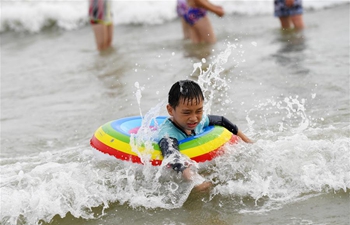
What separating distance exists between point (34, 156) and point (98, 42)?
6.02 metres

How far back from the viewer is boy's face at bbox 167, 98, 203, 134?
4.69 m

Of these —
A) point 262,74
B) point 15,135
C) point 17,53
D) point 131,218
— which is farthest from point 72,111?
point 17,53

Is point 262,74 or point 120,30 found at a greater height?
point 262,74

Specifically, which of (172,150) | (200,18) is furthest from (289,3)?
(172,150)

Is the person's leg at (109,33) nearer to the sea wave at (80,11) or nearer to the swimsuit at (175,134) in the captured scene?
the sea wave at (80,11)

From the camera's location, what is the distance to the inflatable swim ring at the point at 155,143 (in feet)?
15.8

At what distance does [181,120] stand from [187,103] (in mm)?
192

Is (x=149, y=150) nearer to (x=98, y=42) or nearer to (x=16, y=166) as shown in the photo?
(x=16, y=166)

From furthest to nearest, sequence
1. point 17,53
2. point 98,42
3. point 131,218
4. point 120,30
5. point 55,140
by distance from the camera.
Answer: point 120,30, point 17,53, point 98,42, point 55,140, point 131,218

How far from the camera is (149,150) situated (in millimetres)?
4875

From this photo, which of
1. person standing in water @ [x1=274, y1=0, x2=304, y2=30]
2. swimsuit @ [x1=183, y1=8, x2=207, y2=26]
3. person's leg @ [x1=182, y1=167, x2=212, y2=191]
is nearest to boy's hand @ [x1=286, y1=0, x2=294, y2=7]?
person standing in water @ [x1=274, y1=0, x2=304, y2=30]

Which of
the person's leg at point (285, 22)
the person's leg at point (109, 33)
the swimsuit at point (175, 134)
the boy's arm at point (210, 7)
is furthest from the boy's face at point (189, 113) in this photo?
the person's leg at point (109, 33)

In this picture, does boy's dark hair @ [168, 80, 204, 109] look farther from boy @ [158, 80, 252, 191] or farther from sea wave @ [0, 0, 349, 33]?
sea wave @ [0, 0, 349, 33]

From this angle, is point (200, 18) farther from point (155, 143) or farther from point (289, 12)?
point (155, 143)
